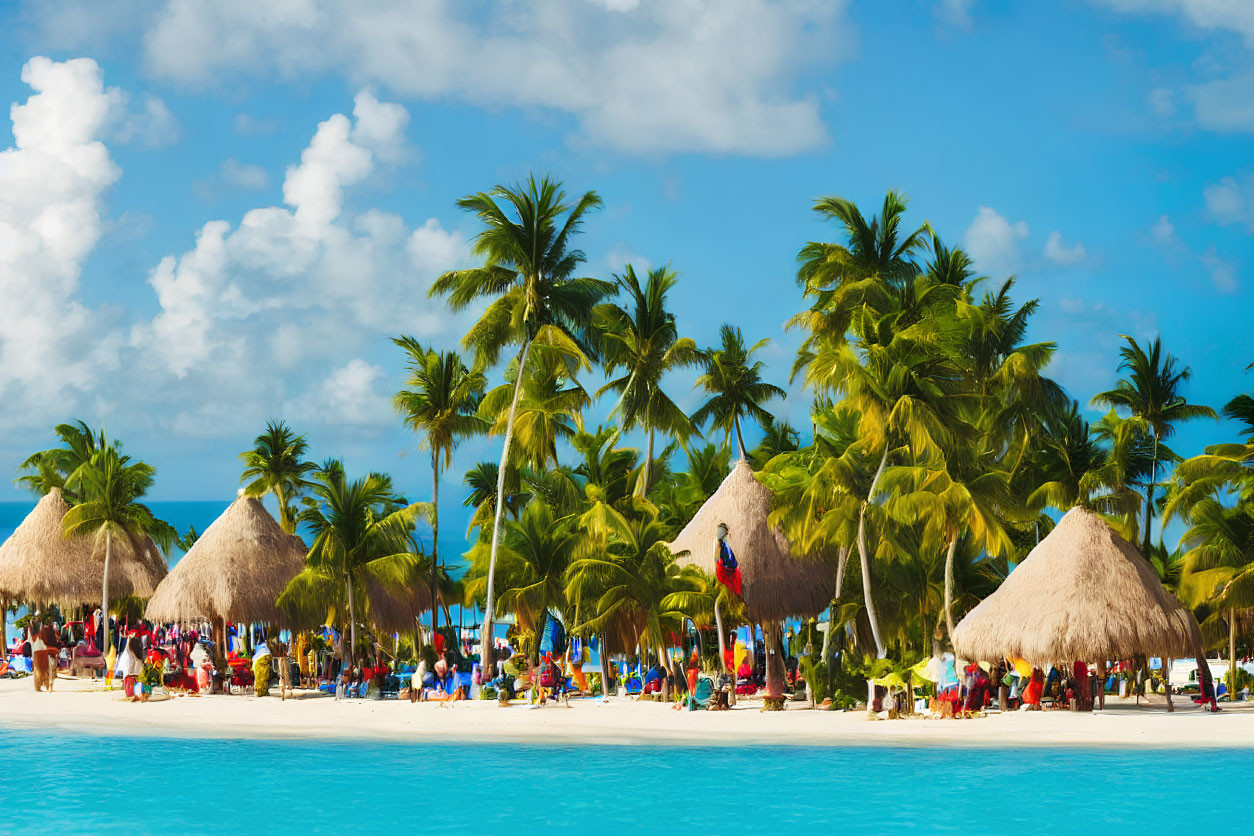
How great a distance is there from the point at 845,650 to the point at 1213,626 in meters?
7.44

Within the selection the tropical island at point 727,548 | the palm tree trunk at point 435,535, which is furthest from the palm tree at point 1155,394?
the palm tree trunk at point 435,535

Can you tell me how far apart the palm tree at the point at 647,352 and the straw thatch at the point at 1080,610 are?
10598 mm

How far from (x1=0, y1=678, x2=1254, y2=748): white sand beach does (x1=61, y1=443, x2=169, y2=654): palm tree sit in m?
5.71

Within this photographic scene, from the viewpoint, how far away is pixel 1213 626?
998 inches

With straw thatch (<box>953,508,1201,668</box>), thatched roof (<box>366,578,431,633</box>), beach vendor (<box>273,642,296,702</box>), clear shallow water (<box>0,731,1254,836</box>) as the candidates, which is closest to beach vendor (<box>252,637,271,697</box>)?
beach vendor (<box>273,642,296,702</box>)

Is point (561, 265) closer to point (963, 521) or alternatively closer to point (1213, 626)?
point (963, 521)

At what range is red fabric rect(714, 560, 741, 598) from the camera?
22.3 metres

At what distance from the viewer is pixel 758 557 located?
939 inches

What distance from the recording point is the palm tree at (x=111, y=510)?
28844 mm

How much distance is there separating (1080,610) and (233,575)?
1583cm

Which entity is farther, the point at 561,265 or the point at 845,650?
the point at 561,265

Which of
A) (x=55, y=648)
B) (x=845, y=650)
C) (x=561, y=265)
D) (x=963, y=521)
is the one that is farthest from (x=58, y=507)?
(x=963, y=521)

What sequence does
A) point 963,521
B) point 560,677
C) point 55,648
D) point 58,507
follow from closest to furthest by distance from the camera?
1. point 963,521
2. point 560,677
3. point 55,648
4. point 58,507

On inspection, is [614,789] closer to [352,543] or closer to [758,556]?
[758,556]
